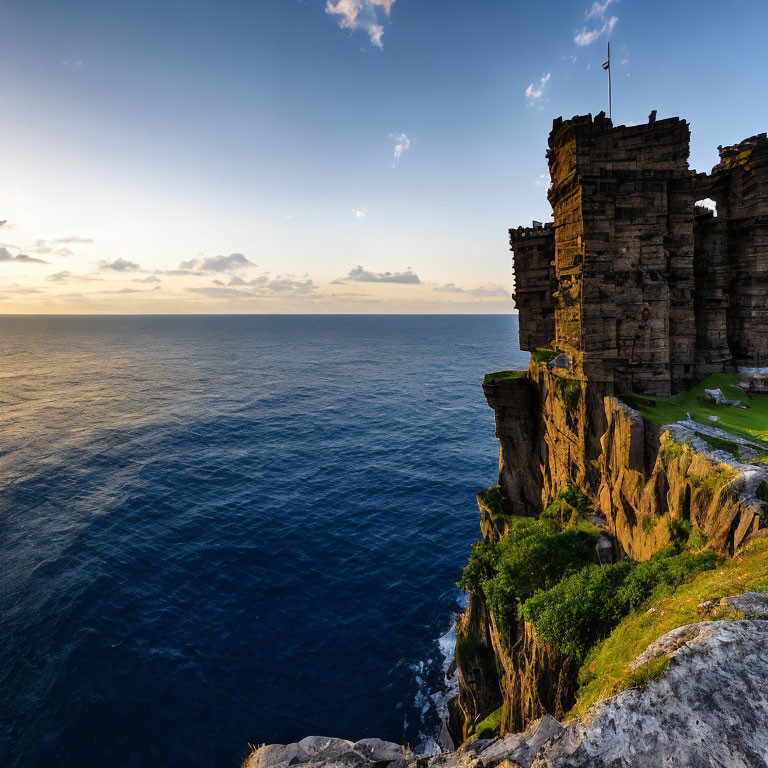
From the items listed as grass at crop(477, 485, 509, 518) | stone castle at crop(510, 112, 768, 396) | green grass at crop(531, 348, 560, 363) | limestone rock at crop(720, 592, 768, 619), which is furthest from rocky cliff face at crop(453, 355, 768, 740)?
limestone rock at crop(720, 592, 768, 619)

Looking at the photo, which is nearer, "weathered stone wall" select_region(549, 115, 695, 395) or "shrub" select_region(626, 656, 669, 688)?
"shrub" select_region(626, 656, 669, 688)

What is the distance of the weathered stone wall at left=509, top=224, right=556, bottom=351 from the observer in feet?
130

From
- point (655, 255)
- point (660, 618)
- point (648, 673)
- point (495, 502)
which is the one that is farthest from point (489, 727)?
point (655, 255)

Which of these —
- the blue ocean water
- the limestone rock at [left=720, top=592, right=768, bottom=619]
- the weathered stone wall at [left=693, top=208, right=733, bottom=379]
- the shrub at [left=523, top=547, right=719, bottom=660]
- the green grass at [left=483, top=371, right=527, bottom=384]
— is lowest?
the blue ocean water

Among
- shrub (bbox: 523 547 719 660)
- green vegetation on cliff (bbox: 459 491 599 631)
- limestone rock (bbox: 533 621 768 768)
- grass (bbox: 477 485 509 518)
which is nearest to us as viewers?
limestone rock (bbox: 533 621 768 768)

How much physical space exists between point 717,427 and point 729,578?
11.4 m

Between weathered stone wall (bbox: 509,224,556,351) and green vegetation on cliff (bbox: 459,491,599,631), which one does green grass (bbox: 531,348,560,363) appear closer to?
weathered stone wall (bbox: 509,224,556,351)

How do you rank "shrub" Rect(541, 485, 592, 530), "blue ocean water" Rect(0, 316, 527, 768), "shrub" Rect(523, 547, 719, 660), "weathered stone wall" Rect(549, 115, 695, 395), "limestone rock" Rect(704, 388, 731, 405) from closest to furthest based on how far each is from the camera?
1. "shrub" Rect(523, 547, 719, 660)
2. "limestone rock" Rect(704, 388, 731, 405)
3. "weathered stone wall" Rect(549, 115, 695, 395)
4. "shrub" Rect(541, 485, 592, 530)
5. "blue ocean water" Rect(0, 316, 527, 768)

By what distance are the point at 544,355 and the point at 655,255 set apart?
10.7 metres

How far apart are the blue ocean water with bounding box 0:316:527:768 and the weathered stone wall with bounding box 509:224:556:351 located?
2675 centimetres

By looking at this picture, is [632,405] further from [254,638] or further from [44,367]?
[44,367]

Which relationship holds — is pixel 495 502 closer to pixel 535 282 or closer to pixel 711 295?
pixel 535 282

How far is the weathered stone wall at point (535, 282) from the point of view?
3972cm

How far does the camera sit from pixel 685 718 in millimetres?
10727
